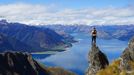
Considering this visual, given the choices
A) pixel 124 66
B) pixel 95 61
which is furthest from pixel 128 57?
pixel 95 61

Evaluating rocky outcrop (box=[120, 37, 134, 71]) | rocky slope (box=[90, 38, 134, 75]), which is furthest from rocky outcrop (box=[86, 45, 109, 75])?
rocky outcrop (box=[120, 37, 134, 71])

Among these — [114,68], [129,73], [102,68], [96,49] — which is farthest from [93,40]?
[129,73]

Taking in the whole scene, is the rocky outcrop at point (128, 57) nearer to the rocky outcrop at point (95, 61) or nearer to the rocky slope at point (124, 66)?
the rocky slope at point (124, 66)

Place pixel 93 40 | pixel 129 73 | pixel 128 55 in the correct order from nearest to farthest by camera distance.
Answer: pixel 129 73, pixel 128 55, pixel 93 40

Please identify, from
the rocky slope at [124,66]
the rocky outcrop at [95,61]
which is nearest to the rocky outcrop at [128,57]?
the rocky slope at [124,66]

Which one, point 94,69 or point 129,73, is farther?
point 94,69

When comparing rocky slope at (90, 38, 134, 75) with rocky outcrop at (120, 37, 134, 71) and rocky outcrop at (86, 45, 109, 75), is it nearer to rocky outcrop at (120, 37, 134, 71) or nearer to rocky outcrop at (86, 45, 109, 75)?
rocky outcrop at (120, 37, 134, 71)

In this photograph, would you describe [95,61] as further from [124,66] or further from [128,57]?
[124,66]

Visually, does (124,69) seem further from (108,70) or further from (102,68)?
(102,68)

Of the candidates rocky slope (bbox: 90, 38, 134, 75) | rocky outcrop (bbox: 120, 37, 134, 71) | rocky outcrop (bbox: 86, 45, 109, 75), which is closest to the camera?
rocky slope (bbox: 90, 38, 134, 75)
